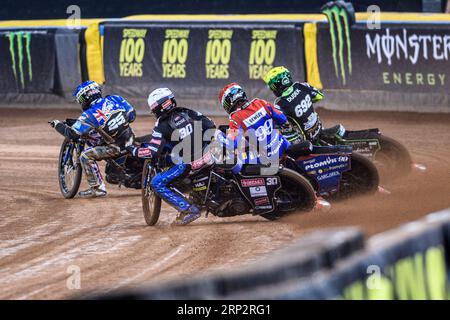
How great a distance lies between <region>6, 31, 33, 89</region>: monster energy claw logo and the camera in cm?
2361

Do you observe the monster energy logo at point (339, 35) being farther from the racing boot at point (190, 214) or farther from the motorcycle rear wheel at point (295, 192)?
the racing boot at point (190, 214)

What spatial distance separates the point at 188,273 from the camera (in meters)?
9.02

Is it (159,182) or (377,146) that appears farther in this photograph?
(377,146)

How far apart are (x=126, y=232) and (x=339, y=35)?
406 inches

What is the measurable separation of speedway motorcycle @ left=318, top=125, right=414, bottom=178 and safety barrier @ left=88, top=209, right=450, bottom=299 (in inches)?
285

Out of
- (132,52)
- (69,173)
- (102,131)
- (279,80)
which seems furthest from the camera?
(132,52)

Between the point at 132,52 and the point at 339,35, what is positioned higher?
the point at 339,35

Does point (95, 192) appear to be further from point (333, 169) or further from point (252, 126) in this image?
point (333, 169)

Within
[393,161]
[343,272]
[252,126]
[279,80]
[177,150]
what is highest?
[343,272]


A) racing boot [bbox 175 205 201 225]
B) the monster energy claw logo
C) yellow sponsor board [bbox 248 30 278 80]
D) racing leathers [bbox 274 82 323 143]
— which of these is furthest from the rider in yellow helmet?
the monster energy claw logo

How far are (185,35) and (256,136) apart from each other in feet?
36.2

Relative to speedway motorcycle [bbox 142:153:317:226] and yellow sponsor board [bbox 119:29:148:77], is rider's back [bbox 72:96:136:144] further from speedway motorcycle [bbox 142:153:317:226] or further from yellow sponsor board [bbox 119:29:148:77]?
yellow sponsor board [bbox 119:29:148:77]

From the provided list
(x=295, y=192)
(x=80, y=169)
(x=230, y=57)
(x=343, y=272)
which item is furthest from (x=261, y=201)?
(x=230, y=57)

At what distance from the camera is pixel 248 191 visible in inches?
436
